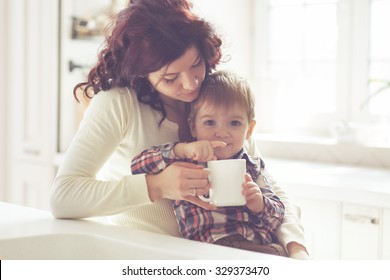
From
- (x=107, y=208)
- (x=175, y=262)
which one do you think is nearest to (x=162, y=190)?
(x=107, y=208)

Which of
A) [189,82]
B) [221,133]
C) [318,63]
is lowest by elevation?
[221,133]

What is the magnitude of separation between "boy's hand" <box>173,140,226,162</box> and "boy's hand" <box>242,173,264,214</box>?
0.10 meters

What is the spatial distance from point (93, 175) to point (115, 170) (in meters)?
0.14

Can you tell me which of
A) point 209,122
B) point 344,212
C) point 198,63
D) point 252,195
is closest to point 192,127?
point 209,122

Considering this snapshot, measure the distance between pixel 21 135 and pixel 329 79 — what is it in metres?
1.66

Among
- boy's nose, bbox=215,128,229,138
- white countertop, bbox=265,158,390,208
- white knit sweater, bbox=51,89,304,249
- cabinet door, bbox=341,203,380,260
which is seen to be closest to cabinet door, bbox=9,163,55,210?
white countertop, bbox=265,158,390,208

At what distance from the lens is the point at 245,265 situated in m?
0.97

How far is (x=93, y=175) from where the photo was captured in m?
1.32

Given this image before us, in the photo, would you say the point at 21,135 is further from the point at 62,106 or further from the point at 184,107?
the point at 184,107

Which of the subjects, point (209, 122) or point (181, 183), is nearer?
point (181, 183)

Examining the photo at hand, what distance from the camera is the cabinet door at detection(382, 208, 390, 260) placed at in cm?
193

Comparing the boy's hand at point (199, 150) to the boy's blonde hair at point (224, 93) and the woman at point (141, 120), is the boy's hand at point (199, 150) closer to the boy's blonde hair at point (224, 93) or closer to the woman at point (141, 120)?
the woman at point (141, 120)

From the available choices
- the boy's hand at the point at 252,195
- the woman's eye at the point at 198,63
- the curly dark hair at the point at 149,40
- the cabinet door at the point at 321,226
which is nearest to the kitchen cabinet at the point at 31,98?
the cabinet door at the point at 321,226

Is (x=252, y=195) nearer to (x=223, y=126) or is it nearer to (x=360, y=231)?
(x=223, y=126)
